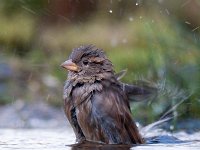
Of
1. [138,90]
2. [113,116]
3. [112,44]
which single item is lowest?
[113,116]

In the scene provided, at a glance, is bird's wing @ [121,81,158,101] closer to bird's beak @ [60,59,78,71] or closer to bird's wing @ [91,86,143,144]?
bird's wing @ [91,86,143,144]

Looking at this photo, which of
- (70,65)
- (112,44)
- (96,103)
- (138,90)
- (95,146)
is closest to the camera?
(95,146)

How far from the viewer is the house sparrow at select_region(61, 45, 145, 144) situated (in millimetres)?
5277

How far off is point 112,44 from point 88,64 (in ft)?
10.4

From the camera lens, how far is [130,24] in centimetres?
896

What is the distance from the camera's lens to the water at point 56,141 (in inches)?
194

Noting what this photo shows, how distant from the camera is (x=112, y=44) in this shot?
8.77m

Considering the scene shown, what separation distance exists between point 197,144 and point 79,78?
3.06 ft

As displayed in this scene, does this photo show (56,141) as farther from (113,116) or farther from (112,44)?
(112,44)

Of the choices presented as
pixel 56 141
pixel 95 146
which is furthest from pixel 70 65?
pixel 95 146

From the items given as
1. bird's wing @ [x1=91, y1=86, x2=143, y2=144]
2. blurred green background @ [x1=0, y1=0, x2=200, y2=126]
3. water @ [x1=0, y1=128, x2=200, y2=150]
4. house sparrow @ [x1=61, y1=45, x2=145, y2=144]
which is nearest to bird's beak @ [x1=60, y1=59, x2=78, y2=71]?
house sparrow @ [x1=61, y1=45, x2=145, y2=144]

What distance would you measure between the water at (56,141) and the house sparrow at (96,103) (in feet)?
0.63

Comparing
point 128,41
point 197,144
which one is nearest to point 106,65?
point 197,144

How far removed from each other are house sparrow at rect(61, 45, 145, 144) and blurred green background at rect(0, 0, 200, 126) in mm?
1227
